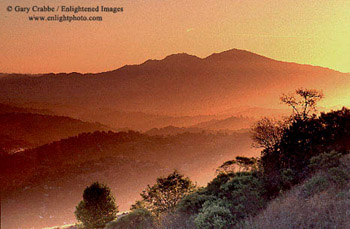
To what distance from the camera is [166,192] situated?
24.5 meters

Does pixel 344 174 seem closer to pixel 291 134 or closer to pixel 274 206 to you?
pixel 274 206

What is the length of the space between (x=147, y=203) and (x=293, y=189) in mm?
13572

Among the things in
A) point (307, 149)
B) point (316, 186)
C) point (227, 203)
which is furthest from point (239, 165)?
point (316, 186)

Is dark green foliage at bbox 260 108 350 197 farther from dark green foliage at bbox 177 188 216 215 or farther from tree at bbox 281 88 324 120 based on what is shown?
tree at bbox 281 88 324 120

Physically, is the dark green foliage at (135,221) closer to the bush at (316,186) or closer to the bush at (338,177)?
the bush at (316,186)

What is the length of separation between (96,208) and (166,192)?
1060cm

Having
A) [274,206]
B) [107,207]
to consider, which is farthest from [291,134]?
[107,207]

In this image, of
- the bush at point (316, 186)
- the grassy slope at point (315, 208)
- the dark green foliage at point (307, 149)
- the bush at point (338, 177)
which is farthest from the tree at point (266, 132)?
the grassy slope at point (315, 208)

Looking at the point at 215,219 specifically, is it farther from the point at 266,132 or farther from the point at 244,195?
the point at 266,132

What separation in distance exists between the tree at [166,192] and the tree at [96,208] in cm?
830

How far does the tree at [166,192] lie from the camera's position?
23.9 m

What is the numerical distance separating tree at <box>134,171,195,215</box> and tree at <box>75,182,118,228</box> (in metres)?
8.30

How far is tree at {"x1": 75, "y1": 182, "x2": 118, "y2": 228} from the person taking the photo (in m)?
31.8

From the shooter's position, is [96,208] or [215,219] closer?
[215,219]
